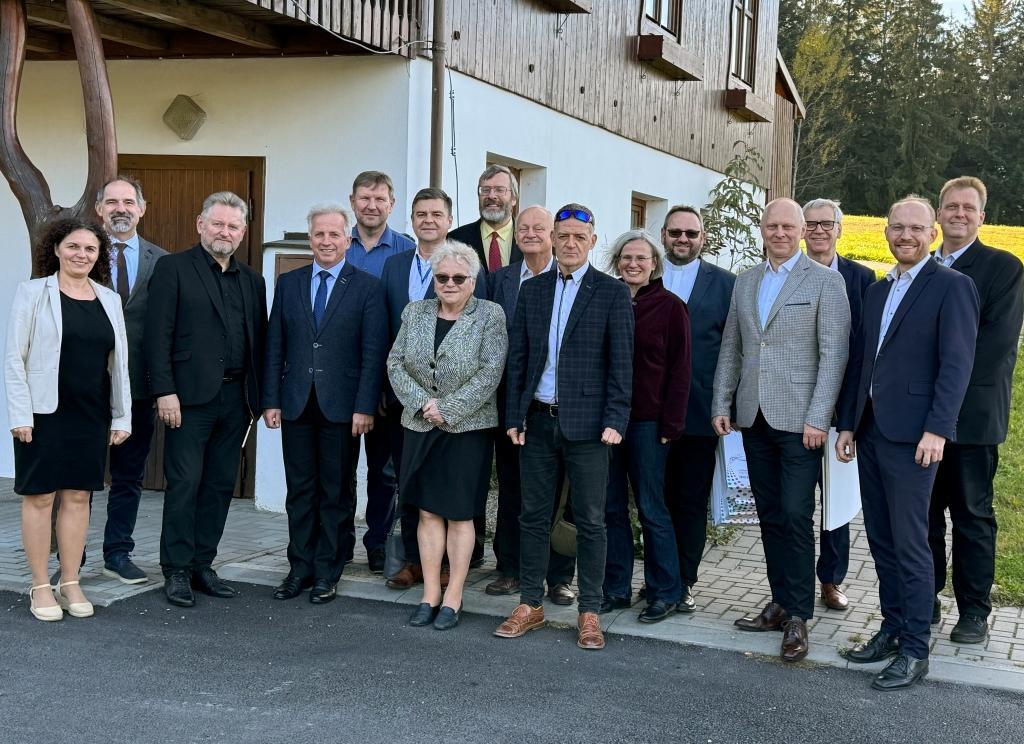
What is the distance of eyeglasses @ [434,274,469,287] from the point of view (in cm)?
529

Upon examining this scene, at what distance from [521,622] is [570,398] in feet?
3.50

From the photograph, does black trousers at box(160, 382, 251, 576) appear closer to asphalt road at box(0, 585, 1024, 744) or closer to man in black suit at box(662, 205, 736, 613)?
asphalt road at box(0, 585, 1024, 744)

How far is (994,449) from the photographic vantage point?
17.2 feet

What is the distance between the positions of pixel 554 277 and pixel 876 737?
235cm

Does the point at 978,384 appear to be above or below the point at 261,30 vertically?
below

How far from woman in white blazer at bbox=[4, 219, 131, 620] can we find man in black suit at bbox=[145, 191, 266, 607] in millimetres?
215

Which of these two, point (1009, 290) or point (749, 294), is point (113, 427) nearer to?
point (749, 294)

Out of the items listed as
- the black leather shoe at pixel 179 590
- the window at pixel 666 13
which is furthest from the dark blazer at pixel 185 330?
the window at pixel 666 13

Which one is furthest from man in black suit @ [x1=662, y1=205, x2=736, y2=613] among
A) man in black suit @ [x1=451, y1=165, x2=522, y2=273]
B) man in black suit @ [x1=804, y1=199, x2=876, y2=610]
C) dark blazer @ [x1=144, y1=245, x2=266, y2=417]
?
dark blazer @ [x1=144, y1=245, x2=266, y2=417]

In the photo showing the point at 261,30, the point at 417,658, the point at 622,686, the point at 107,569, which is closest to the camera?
the point at 622,686

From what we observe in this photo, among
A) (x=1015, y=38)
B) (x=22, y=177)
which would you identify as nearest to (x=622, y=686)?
(x=22, y=177)

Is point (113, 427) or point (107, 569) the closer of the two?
point (113, 427)

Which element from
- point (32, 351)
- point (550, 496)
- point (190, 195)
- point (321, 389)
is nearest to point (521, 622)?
point (550, 496)

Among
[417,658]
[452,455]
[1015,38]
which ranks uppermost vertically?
[1015,38]
